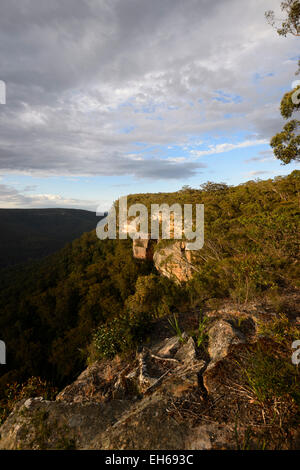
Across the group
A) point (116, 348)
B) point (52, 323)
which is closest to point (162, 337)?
point (116, 348)

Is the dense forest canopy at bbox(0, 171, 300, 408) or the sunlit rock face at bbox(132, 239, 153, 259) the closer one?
the dense forest canopy at bbox(0, 171, 300, 408)

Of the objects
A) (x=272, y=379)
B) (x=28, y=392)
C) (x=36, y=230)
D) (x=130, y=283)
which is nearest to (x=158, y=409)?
(x=272, y=379)

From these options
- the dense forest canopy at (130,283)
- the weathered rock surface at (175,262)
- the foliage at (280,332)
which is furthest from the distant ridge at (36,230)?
the foliage at (280,332)

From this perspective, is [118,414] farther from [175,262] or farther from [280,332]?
[175,262]

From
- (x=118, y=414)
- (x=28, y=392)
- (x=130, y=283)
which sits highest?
(x=118, y=414)

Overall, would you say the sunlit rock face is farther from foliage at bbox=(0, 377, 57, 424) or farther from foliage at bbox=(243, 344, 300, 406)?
foliage at bbox=(243, 344, 300, 406)

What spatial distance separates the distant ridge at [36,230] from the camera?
94.6 meters

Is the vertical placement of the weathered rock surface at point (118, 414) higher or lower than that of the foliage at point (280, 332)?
lower

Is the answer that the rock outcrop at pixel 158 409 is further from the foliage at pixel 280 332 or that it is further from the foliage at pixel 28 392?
the foliage at pixel 28 392

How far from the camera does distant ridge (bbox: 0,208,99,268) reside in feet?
310

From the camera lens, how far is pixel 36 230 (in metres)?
138

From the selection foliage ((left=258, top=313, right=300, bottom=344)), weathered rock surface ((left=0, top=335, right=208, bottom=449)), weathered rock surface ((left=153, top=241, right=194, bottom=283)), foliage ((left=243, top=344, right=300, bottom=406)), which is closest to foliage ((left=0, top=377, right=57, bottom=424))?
weathered rock surface ((left=0, top=335, right=208, bottom=449))

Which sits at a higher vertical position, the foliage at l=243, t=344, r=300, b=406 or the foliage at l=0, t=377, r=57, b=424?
the foliage at l=243, t=344, r=300, b=406
